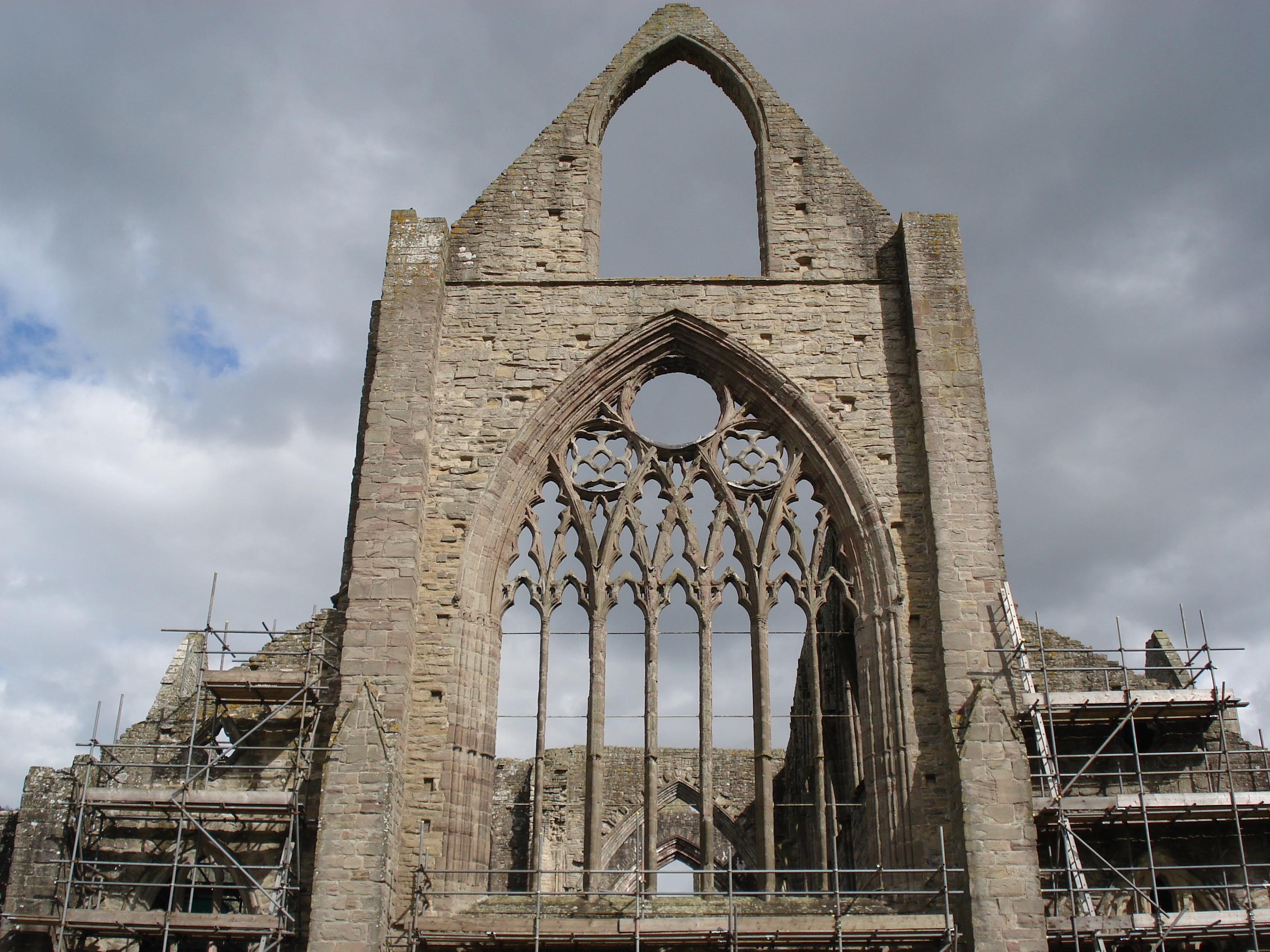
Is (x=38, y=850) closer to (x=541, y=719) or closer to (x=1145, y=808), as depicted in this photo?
(x=541, y=719)

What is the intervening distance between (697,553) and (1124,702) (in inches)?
152

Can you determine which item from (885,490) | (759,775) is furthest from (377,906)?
(885,490)

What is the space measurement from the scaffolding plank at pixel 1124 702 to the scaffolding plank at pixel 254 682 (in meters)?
6.36

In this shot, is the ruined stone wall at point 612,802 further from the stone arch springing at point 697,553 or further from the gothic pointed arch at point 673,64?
the gothic pointed arch at point 673,64

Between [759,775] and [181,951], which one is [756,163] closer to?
[759,775]

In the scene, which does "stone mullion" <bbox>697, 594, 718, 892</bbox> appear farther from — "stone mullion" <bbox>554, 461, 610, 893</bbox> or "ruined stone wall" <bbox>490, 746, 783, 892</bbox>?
"ruined stone wall" <bbox>490, 746, 783, 892</bbox>

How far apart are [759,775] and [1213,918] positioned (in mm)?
3658

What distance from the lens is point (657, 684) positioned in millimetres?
10859

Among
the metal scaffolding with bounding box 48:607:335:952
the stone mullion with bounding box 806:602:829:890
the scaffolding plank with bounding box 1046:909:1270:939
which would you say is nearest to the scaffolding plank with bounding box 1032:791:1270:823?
the scaffolding plank with bounding box 1046:909:1270:939

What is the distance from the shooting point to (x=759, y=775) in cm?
1052

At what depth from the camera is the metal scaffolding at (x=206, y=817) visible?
9.76 meters

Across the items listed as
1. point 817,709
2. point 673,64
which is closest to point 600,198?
point 673,64

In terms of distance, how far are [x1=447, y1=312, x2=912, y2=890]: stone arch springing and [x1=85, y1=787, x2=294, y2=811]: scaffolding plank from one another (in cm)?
143

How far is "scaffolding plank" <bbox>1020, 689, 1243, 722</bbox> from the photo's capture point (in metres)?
10.5
